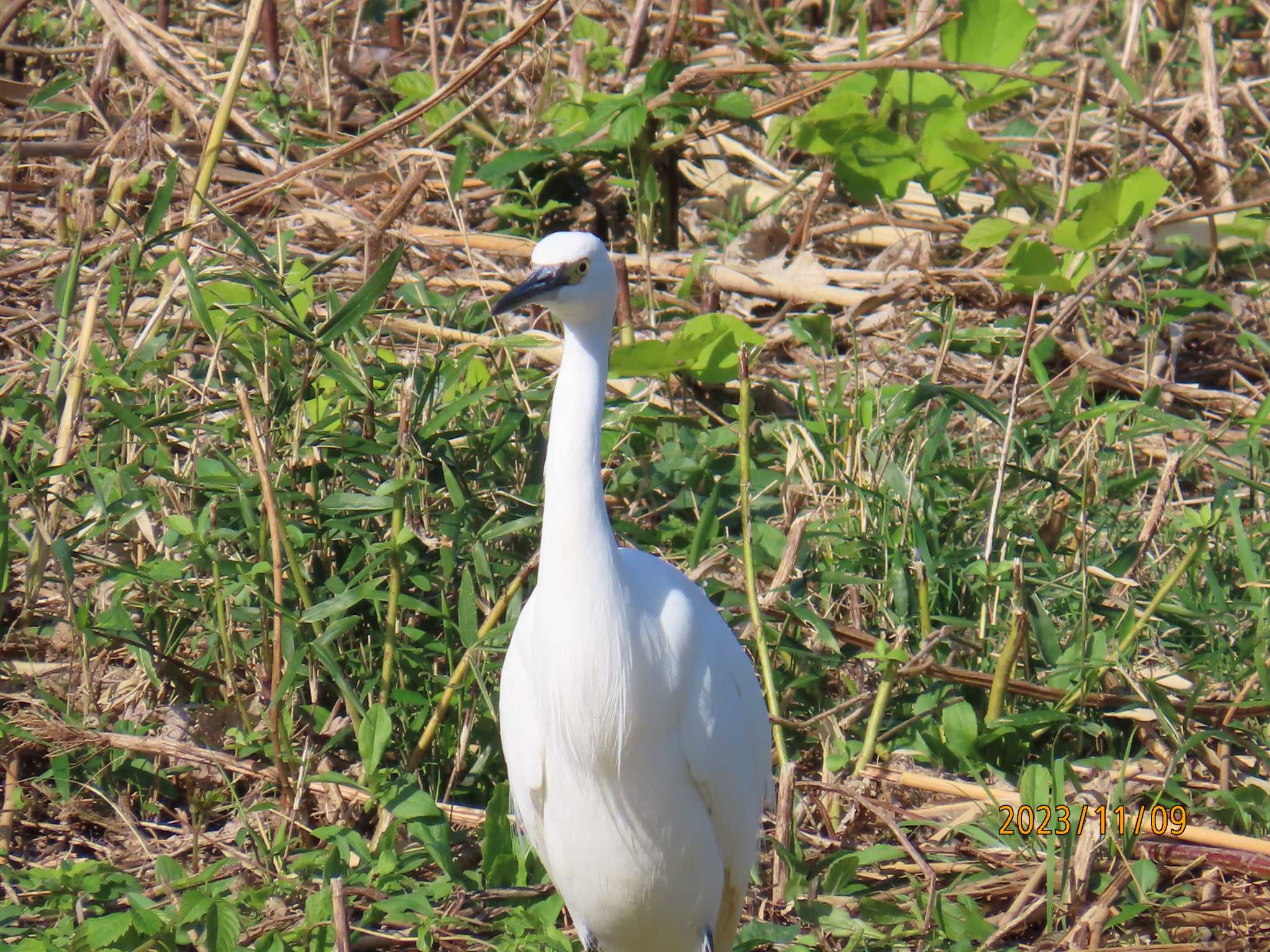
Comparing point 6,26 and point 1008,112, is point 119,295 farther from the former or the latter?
point 1008,112

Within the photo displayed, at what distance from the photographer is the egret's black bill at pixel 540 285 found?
1988mm

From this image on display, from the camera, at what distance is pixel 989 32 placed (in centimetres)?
438

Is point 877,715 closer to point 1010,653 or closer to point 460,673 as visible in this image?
point 1010,653

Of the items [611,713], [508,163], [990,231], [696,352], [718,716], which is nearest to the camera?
[611,713]

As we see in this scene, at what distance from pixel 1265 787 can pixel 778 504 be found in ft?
4.12

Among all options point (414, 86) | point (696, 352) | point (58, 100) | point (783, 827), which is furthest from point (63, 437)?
point (414, 86)

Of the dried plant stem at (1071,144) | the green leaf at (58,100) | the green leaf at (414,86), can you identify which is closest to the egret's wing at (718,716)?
A: the green leaf at (58,100)

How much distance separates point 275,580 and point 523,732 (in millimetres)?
623

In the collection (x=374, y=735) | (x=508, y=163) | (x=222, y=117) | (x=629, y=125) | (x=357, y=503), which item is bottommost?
(x=374, y=735)

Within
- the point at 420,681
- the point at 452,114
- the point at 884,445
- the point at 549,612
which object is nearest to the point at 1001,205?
the point at 884,445

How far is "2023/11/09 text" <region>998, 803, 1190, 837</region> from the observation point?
2641mm

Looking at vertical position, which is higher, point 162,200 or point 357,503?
point 162,200

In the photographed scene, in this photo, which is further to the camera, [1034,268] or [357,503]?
[1034,268]

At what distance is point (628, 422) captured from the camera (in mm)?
3375
